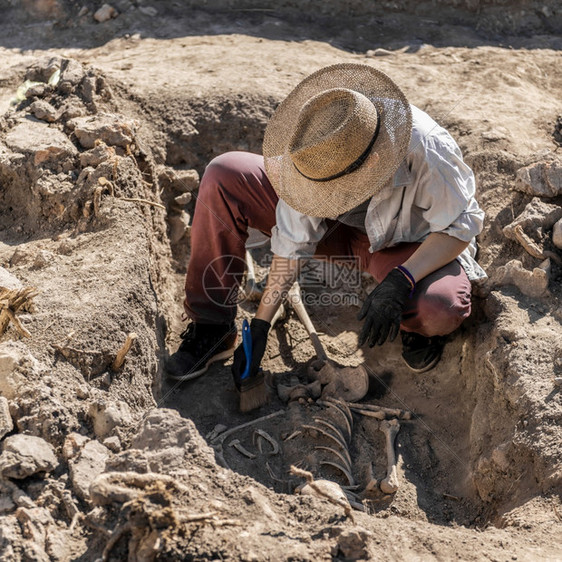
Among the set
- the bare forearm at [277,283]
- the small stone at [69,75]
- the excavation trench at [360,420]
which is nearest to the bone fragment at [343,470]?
the excavation trench at [360,420]

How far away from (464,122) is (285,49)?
162 centimetres

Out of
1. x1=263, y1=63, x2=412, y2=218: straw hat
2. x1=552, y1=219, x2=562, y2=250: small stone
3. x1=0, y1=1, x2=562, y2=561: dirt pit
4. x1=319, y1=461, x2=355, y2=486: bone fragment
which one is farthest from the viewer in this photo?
x1=552, y1=219, x2=562, y2=250: small stone

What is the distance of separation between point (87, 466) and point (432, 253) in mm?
1694

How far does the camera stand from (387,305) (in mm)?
3096

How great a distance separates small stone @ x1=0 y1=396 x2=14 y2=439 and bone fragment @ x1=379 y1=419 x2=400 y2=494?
1.48 m

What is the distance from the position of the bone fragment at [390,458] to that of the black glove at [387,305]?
0.42m

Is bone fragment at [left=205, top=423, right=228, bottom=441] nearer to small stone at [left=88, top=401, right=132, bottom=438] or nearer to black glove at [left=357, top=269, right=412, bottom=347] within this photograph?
small stone at [left=88, top=401, right=132, bottom=438]

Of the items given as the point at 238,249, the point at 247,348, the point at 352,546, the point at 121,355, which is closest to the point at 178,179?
the point at 238,249

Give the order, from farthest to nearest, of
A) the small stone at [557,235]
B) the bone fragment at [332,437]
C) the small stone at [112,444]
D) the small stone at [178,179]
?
the small stone at [178,179] < the small stone at [557,235] < the bone fragment at [332,437] < the small stone at [112,444]

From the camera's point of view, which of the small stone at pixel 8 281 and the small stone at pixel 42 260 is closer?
the small stone at pixel 8 281

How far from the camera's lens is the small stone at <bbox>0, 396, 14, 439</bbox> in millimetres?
2469

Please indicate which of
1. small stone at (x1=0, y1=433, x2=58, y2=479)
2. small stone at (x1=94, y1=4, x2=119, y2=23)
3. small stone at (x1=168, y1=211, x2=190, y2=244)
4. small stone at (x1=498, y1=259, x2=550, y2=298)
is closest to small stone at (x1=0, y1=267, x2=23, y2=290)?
small stone at (x1=0, y1=433, x2=58, y2=479)

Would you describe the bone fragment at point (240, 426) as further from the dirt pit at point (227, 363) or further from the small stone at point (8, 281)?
the small stone at point (8, 281)

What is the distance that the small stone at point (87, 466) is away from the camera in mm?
2379
